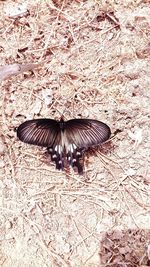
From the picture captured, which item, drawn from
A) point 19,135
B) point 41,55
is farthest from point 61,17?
point 19,135

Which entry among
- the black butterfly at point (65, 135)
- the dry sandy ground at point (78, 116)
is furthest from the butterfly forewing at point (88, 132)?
the dry sandy ground at point (78, 116)

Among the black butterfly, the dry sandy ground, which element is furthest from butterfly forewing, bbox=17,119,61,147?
the dry sandy ground

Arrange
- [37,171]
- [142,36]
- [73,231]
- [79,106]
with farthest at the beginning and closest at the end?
[142,36], [79,106], [37,171], [73,231]

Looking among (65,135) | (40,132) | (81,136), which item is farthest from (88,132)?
(40,132)

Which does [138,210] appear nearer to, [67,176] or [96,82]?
[67,176]

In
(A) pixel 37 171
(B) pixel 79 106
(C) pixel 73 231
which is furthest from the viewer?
(B) pixel 79 106

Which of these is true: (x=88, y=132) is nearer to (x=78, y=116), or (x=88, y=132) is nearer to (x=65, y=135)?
(x=65, y=135)
